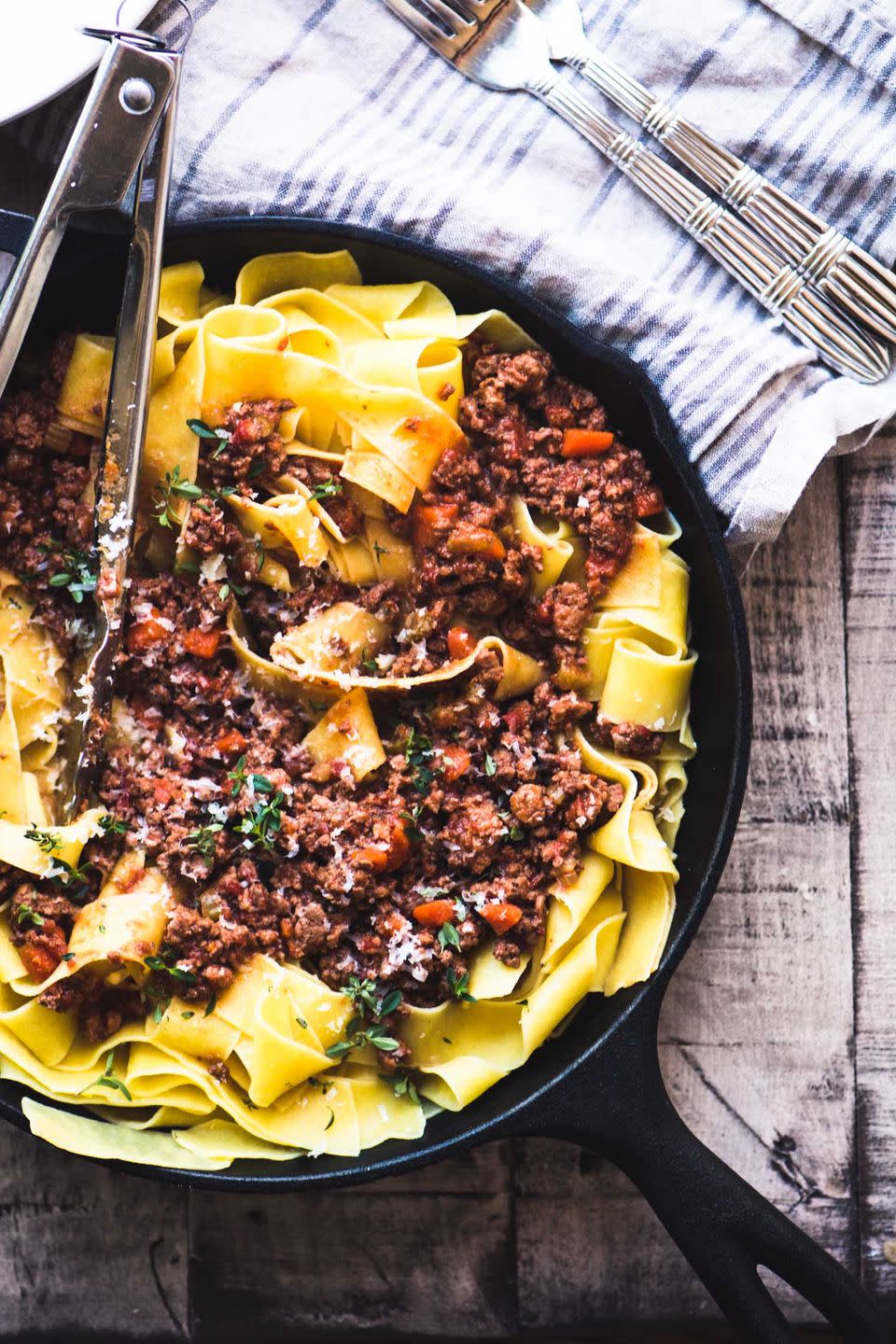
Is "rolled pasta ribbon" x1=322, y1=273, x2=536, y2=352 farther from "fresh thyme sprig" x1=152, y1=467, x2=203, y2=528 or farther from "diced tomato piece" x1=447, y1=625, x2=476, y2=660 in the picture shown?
"diced tomato piece" x1=447, y1=625, x2=476, y2=660

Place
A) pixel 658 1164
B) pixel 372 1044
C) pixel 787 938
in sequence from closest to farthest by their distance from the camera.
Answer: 1. pixel 658 1164
2. pixel 372 1044
3. pixel 787 938

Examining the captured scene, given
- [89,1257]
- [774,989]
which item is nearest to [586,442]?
[774,989]

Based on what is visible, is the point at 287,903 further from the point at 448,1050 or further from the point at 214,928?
the point at 448,1050

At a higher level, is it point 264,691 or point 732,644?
point 732,644

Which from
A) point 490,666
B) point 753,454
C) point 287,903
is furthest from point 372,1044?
point 753,454

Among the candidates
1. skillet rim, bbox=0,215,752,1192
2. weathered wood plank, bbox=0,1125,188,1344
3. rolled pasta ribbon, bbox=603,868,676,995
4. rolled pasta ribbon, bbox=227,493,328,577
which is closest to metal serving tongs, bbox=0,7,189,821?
skillet rim, bbox=0,215,752,1192

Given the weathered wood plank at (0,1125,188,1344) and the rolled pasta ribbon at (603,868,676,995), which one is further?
the weathered wood plank at (0,1125,188,1344)
